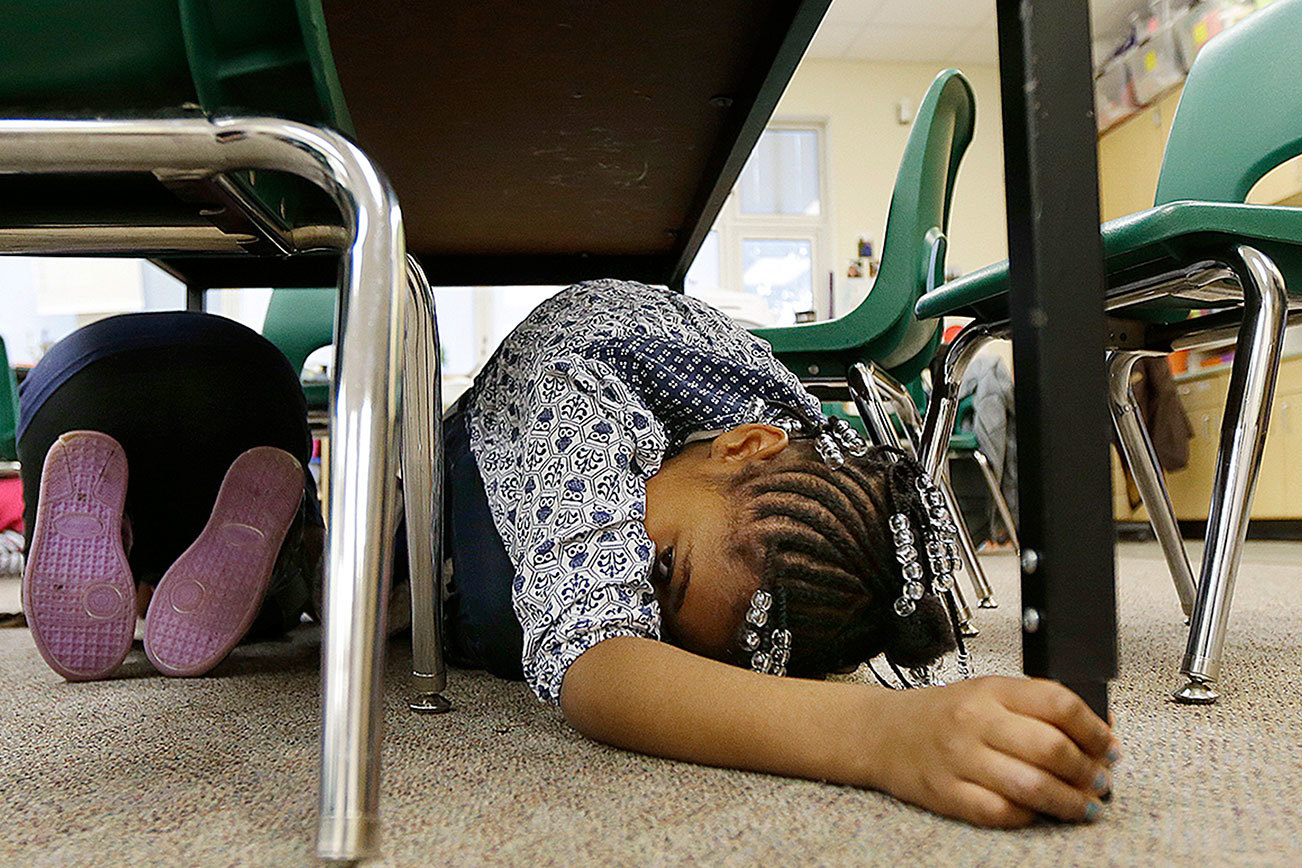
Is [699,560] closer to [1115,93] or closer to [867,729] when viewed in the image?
[867,729]

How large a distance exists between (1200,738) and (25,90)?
73cm

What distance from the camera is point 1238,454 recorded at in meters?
0.79

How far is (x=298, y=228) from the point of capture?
1.90 feet

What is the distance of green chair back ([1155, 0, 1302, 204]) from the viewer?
43.0 inches

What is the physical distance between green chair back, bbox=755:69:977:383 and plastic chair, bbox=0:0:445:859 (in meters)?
0.93

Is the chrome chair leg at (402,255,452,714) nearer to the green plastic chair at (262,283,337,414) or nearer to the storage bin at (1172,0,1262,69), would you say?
the green plastic chair at (262,283,337,414)

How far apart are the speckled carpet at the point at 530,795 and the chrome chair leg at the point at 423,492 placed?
4 cm

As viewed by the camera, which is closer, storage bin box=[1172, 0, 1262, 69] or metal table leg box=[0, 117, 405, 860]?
metal table leg box=[0, 117, 405, 860]

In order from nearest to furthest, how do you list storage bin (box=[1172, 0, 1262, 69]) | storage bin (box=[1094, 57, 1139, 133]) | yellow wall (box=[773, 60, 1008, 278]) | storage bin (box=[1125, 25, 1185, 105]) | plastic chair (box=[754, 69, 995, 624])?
plastic chair (box=[754, 69, 995, 624]), storage bin (box=[1172, 0, 1262, 69]), storage bin (box=[1125, 25, 1185, 105]), storage bin (box=[1094, 57, 1139, 133]), yellow wall (box=[773, 60, 1008, 278])

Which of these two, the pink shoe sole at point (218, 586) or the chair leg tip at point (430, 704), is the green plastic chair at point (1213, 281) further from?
the pink shoe sole at point (218, 586)

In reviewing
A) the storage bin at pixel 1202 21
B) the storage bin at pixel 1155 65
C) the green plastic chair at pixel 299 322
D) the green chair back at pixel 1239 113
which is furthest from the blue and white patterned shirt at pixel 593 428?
the storage bin at pixel 1155 65

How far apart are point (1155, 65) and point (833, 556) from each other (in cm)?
445

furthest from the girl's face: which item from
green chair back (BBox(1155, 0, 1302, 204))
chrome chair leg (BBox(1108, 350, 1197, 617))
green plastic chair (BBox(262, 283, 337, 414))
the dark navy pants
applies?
green plastic chair (BBox(262, 283, 337, 414))

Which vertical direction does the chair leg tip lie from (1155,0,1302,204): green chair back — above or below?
below
